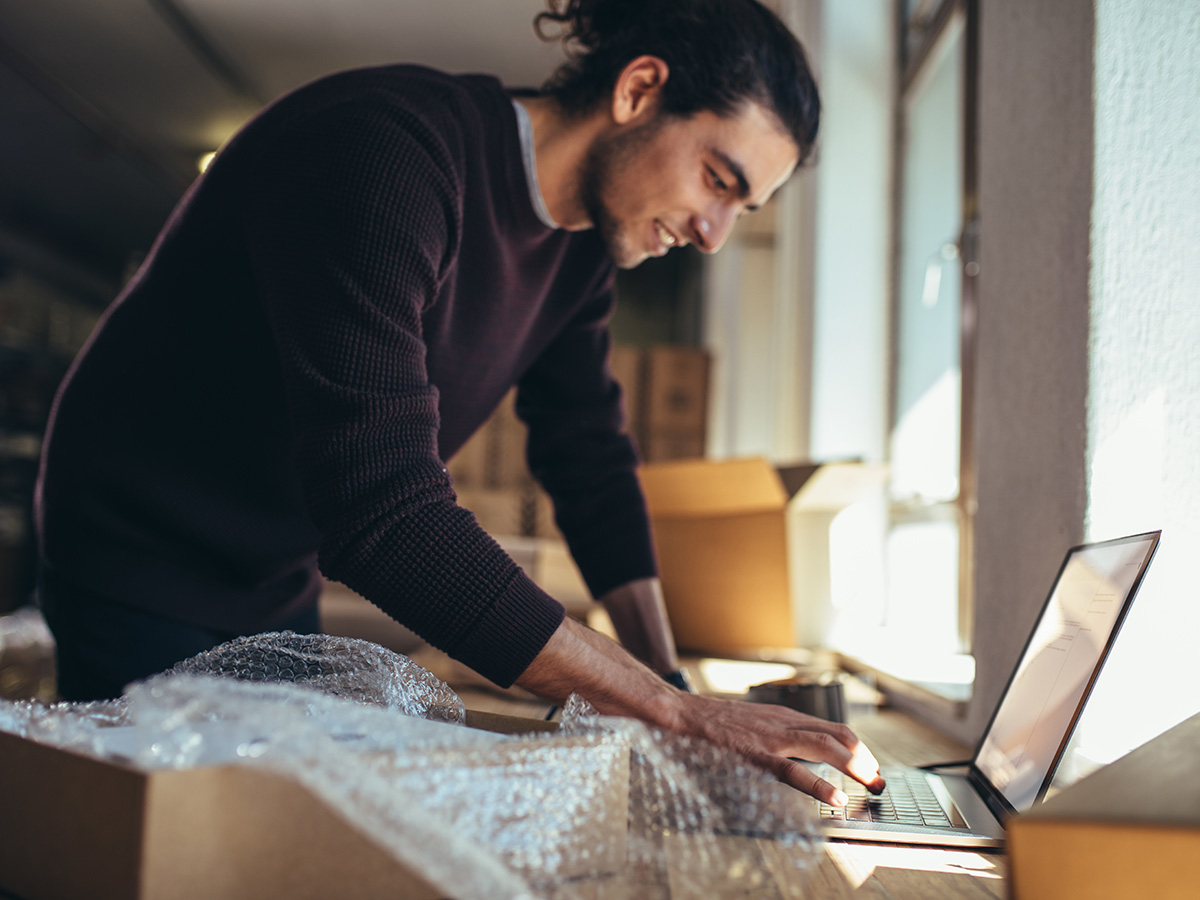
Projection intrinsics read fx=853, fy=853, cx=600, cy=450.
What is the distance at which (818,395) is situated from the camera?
225cm

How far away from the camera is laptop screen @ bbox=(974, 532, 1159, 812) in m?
→ 0.59

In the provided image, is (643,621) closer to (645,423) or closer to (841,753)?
(841,753)

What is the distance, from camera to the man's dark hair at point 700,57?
90 cm

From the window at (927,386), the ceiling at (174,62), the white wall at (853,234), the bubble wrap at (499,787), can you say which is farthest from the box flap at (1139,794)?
the ceiling at (174,62)

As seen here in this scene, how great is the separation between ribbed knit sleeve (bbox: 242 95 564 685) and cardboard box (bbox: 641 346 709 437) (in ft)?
7.57

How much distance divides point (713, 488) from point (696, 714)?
1036mm

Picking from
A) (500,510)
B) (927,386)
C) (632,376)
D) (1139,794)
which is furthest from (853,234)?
(1139,794)

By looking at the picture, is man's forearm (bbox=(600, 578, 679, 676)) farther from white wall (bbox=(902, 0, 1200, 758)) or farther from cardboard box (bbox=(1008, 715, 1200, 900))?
cardboard box (bbox=(1008, 715, 1200, 900))

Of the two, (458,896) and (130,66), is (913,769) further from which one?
(130,66)

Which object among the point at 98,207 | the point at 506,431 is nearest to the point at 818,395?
the point at 506,431

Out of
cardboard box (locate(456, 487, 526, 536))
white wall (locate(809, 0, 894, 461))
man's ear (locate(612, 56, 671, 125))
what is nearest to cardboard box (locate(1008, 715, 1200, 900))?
man's ear (locate(612, 56, 671, 125))

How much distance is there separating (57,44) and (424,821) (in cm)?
387

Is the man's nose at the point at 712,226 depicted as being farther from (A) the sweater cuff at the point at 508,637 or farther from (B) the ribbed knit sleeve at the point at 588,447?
(A) the sweater cuff at the point at 508,637

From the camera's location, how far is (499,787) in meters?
0.43
